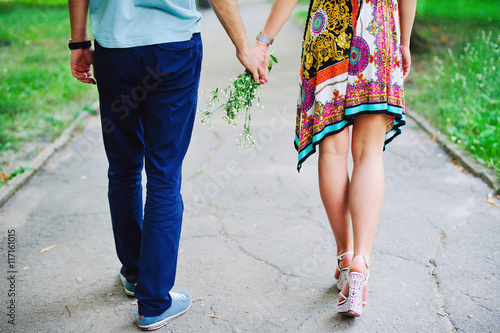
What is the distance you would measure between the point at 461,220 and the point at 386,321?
139cm

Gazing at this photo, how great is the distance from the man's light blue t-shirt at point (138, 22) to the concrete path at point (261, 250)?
1.35m

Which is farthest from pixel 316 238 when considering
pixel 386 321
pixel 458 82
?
pixel 458 82

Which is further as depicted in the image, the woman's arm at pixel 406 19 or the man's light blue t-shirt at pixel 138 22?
the woman's arm at pixel 406 19

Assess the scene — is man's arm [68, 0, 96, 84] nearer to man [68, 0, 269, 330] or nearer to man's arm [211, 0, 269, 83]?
man [68, 0, 269, 330]

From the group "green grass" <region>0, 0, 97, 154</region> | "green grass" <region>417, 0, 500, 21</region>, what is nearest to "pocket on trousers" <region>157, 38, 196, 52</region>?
"green grass" <region>0, 0, 97, 154</region>

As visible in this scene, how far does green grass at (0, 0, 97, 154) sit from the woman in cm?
368

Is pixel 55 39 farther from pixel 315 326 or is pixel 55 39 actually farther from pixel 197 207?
pixel 315 326

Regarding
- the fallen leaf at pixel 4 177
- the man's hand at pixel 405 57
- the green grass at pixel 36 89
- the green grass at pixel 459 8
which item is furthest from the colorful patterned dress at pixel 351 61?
the green grass at pixel 459 8

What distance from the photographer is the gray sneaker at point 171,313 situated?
7.60 ft

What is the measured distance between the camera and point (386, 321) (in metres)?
2.37

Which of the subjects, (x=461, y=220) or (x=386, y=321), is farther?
(x=461, y=220)

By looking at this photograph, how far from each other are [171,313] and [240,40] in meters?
1.36

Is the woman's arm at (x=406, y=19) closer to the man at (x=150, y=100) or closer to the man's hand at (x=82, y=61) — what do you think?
the man at (x=150, y=100)

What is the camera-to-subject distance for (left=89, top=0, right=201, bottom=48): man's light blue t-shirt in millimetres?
1988
